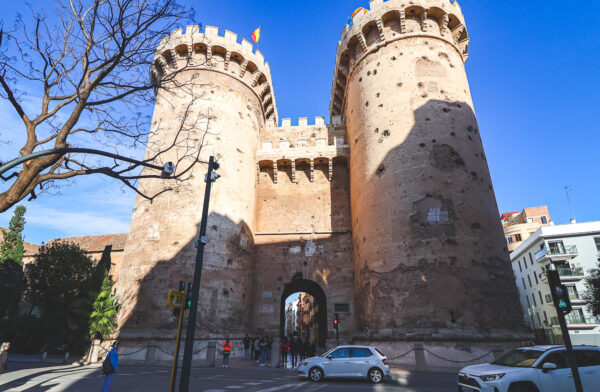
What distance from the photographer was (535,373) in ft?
20.4

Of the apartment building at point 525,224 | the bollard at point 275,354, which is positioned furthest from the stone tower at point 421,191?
the apartment building at point 525,224

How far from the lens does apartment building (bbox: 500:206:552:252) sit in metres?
44.7

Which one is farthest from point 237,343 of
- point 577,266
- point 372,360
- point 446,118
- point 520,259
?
point 520,259

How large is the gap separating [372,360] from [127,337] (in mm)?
11523

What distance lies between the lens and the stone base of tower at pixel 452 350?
12.4 metres

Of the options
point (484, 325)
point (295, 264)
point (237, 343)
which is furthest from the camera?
point (295, 264)

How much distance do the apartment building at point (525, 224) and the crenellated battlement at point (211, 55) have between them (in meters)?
39.7

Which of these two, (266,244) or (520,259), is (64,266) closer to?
(266,244)

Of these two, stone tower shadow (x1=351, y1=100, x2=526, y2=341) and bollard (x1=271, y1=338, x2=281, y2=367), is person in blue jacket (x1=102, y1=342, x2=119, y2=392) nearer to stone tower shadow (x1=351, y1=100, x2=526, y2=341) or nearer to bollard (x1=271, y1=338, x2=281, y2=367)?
bollard (x1=271, y1=338, x2=281, y2=367)

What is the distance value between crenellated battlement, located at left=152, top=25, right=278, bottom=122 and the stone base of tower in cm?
1814

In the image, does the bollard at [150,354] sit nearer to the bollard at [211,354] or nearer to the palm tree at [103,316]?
the bollard at [211,354]

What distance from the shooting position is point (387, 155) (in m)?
17.0

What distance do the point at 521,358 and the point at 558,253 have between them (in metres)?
34.7

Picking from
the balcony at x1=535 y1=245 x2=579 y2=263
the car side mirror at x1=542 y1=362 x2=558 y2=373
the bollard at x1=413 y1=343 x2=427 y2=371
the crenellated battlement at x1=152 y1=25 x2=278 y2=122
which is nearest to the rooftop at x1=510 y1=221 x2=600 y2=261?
the balcony at x1=535 y1=245 x2=579 y2=263
